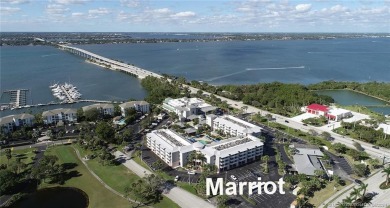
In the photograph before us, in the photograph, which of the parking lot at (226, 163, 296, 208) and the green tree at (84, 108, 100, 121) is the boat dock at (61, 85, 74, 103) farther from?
the parking lot at (226, 163, 296, 208)

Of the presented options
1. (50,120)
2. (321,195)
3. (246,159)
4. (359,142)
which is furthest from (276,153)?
(50,120)

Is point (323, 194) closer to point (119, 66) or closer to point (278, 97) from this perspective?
point (278, 97)

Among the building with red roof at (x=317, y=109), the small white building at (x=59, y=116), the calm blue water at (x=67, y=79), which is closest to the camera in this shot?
the small white building at (x=59, y=116)

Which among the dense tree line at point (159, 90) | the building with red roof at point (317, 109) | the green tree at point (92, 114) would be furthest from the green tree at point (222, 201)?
the dense tree line at point (159, 90)

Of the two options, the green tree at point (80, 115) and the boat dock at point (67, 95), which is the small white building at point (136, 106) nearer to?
the green tree at point (80, 115)

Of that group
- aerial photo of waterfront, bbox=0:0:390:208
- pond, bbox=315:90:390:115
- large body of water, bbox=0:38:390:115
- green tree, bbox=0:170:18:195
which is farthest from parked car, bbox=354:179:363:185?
large body of water, bbox=0:38:390:115

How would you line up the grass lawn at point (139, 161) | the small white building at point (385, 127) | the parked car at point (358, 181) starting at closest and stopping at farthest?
the parked car at point (358, 181) < the grass lawn at point (139, 161) < the small white building at point (385, 127)

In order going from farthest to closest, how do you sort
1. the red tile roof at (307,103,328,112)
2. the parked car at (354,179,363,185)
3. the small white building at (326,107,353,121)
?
the red tile roof at (307,103,328,112) < the small white building at (326,107,353,121) < the parked car at (354,179,363,185)
